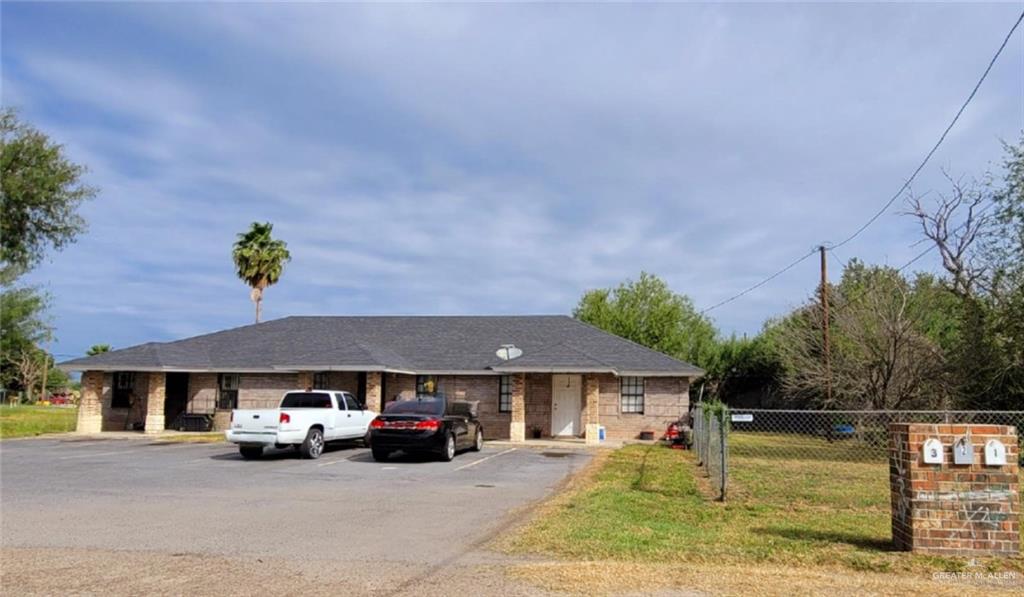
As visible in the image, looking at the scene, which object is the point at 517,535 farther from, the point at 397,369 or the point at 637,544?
the point at 397,369

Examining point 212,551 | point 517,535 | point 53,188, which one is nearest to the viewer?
point 212,551

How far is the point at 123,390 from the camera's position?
30.4 metres

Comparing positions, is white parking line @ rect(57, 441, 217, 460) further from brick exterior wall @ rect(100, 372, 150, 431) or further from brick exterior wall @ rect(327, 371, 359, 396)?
brick exterior wall @ rect(100, 372, 150, 431)

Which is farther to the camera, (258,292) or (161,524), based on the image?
(258,292)

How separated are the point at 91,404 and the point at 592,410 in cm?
1876

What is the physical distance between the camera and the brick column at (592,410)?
25234 millimetres

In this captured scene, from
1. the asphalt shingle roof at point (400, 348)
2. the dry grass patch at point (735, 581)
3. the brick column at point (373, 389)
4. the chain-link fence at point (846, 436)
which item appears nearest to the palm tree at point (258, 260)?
the asphalt shingle roof at point (400, 348)

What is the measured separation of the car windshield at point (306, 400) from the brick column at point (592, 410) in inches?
358

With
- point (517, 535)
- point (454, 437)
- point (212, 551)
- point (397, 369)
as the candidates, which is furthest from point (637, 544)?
point (397, 369)

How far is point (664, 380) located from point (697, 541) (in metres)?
19.8

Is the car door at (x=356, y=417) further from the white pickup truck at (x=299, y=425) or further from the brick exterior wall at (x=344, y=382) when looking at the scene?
the brick exterior wall at (x=344, y=382)

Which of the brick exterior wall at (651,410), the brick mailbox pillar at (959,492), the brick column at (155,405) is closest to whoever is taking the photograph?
the brick mailbox pillar at (959,492)

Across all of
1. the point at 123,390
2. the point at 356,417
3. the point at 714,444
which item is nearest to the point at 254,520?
the point at 714,444

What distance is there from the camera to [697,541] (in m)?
8.18
